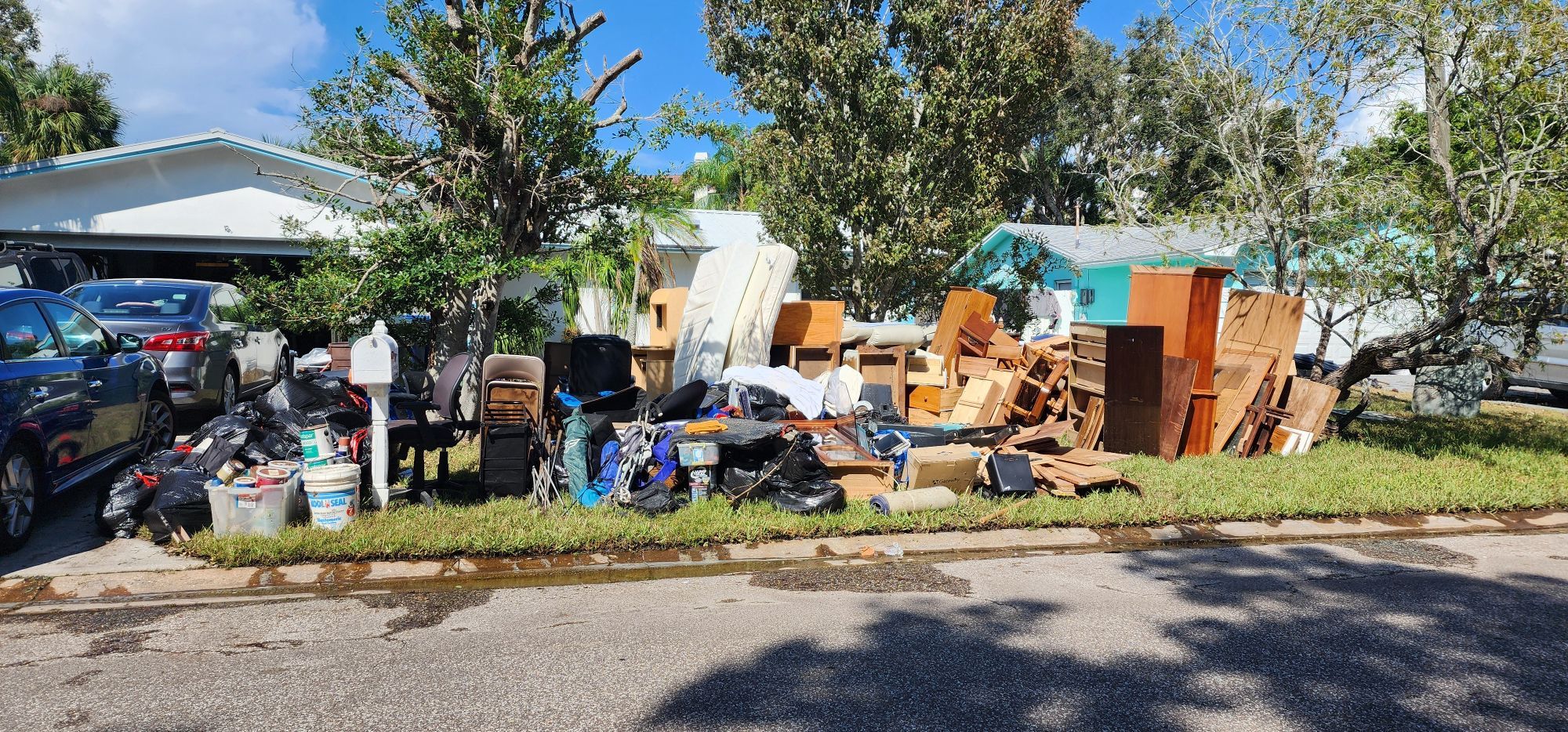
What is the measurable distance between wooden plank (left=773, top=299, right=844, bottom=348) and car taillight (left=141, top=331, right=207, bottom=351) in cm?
608

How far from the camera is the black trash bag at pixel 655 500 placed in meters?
6.30

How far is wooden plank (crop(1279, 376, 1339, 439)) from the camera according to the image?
9.12m

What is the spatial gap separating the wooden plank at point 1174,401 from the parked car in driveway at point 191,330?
31.2 feet

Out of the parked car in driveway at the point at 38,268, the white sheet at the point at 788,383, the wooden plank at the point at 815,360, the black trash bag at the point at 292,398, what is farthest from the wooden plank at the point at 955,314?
the parked car in driveway at the point at 38,268

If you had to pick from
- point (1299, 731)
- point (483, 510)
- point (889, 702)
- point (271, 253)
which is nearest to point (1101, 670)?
point (1299, 731)

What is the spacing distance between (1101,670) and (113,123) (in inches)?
1020

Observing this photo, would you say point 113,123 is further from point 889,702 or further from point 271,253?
point 889,702

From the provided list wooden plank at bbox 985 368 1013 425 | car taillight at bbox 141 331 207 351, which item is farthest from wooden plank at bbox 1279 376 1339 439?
car taillight at bbox 141 331 207 351

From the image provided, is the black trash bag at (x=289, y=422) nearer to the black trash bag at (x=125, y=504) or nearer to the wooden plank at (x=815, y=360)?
the black trash bag at (x=125, y=504)

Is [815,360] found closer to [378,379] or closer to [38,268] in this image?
[378,379]

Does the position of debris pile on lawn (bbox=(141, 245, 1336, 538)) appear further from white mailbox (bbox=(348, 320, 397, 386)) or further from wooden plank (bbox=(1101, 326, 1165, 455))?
white mailbox (bbox=(348, 320, 397, 386))

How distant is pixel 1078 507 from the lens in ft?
22.3

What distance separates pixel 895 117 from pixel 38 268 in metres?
11.6

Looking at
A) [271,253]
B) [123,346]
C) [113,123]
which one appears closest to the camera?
[123,346]
